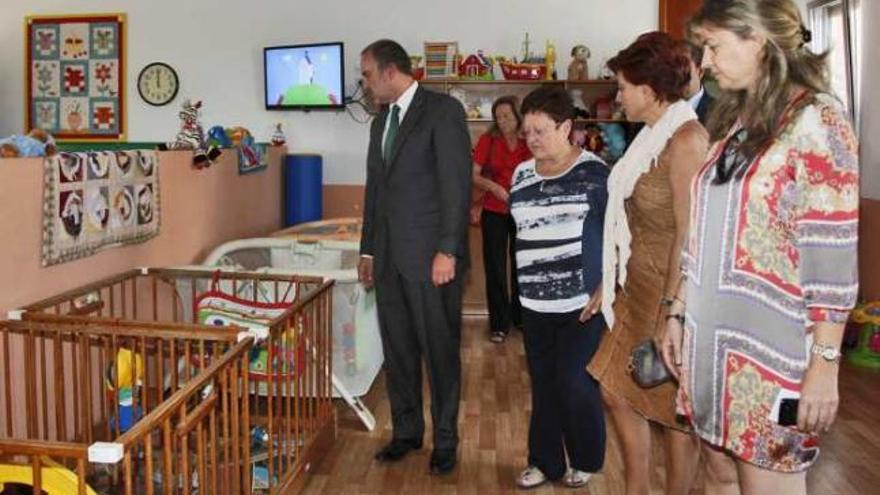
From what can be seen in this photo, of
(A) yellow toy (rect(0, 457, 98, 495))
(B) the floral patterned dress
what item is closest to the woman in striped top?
(B) the floral patterned dress

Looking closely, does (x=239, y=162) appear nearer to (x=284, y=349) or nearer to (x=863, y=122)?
(x=284, y=349)

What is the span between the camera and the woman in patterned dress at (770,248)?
1254 mm

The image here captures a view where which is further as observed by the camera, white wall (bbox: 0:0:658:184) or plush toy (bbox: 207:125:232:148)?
white wall (bbox: 0:0:658:184)

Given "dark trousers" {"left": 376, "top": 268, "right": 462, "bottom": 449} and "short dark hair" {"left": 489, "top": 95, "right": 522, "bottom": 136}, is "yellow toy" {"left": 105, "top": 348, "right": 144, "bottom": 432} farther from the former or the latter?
"short dark hair" {"left": 489, "top": 95, "right": 522, "bottom": 136}

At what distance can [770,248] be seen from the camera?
1.32 meters

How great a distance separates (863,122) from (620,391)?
3382 millimetres

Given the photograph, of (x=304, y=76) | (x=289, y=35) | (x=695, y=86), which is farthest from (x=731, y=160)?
(x=289, y=35)

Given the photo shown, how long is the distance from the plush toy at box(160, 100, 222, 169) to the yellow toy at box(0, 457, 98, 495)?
230 centimetres

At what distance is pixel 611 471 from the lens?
2842mm

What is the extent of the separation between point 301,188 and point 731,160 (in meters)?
4.16

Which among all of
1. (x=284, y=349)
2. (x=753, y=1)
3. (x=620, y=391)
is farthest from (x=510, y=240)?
(x=753, y=1)

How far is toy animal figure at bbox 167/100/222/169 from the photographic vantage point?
370cm

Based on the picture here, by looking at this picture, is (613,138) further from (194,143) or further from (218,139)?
(194,143)

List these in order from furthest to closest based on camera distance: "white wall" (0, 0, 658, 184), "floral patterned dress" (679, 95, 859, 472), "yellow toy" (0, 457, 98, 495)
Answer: "white wall" (0, 0, 658, 184) → "yellow toy" (0, 457, 98, 495) → "floral patterned dress" (679, 95, 859, 472)
